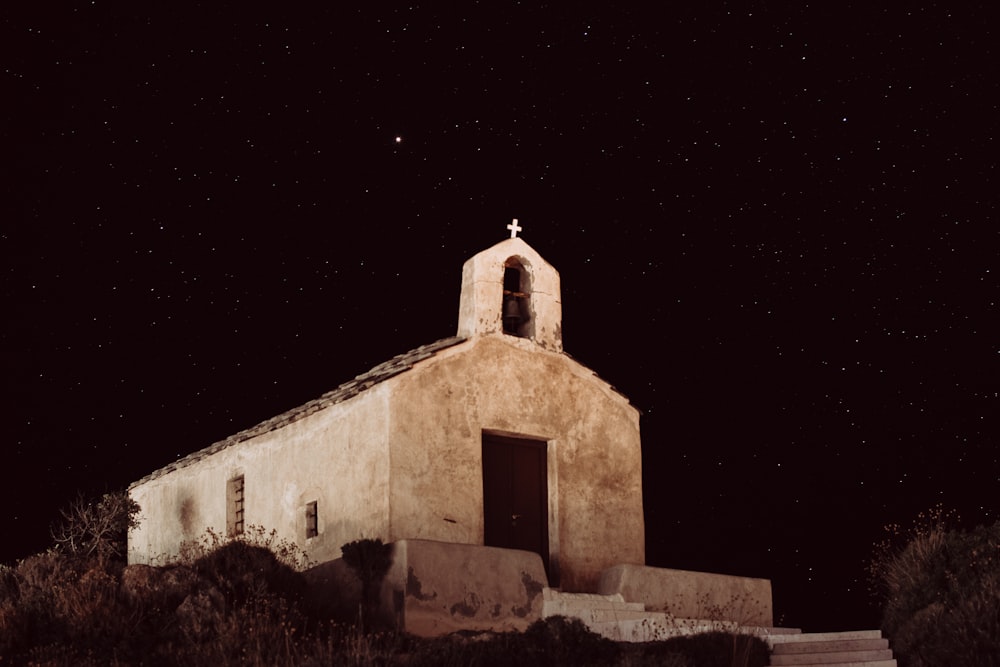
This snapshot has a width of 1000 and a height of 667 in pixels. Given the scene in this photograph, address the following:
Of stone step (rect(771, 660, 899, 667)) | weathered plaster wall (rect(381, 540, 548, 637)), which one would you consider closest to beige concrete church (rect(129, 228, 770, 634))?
weathered plaster wall (rect(381, 540, 548, 637))

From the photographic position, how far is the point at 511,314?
65.2 feet

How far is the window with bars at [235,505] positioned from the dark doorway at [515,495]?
4.96m

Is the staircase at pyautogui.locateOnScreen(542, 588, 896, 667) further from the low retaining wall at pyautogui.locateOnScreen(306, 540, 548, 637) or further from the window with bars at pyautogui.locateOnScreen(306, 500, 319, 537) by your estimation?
the window with bars at pyautogui.locateOnScreen(306, 500, 319, 537)

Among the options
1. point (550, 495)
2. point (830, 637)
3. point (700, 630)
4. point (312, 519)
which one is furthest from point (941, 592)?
point (312, 519)

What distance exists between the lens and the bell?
65.3ft

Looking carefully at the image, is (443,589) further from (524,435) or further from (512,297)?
(512,297)

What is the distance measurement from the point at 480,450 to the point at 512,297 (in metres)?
2.83

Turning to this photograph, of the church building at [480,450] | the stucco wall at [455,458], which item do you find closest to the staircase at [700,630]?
the church building at [480,450]

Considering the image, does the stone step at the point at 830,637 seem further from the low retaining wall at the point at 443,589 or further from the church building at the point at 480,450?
the church building at the point at 480,450

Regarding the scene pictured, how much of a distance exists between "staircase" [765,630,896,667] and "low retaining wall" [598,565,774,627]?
353 centimetres

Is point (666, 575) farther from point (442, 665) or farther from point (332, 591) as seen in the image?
point (442, 665)

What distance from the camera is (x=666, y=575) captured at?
18.4 metres

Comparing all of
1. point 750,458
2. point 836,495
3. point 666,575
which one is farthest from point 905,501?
point 666,575

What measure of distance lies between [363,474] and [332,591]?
1909mm
